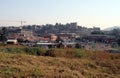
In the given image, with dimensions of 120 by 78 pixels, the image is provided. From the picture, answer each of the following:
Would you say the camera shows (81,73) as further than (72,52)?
No

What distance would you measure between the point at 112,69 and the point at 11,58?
4.72m

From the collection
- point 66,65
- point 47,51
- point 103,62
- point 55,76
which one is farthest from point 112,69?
point 47,51

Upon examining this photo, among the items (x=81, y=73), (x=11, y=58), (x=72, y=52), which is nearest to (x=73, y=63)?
(x=81, y=73)

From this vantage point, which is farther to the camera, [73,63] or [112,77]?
[73,63]

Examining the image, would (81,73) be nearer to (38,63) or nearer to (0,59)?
(38,63)

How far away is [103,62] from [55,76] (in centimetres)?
538

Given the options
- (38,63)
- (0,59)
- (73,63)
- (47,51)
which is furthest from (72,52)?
(0,59)

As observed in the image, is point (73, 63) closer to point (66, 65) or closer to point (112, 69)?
point (66, 65)

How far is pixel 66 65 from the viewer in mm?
13344

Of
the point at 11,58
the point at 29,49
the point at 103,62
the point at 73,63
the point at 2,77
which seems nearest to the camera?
the point at 2,77

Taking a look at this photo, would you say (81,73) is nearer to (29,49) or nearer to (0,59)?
(0,59)

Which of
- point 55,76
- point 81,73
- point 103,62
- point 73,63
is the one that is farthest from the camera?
point 103,62

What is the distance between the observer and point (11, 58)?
12898 millimetres

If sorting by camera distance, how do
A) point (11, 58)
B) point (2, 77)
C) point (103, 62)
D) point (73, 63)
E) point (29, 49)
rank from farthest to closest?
point (29, 49) < point (103, 62) < point (73, 63) < point (11, 58) < point (2, 77)
